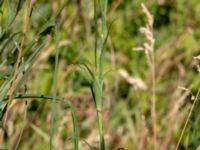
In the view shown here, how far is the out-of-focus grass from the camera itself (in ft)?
9.95

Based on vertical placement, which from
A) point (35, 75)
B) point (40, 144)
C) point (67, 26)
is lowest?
point (40, 144)

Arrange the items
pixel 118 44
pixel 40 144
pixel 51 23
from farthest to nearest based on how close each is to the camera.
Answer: pixel 118 44 → pixel 40 144 → pixel 51 23

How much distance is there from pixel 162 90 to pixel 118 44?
49 centimetres

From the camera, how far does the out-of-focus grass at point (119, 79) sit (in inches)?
119

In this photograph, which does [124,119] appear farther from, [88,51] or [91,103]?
[88,51]

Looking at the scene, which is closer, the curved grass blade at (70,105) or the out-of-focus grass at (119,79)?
the curved grass blade at (70,105)

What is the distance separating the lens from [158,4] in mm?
4258

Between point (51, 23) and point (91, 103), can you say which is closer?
point (51, 23)

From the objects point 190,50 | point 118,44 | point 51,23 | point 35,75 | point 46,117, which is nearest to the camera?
point 51,23

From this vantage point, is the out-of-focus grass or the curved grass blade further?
the out-of-focus grass

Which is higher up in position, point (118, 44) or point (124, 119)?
point (118, 44)

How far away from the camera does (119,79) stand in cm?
373

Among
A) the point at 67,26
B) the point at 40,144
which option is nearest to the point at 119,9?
the point at 67,26

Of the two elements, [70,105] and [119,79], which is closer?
[70,105]
